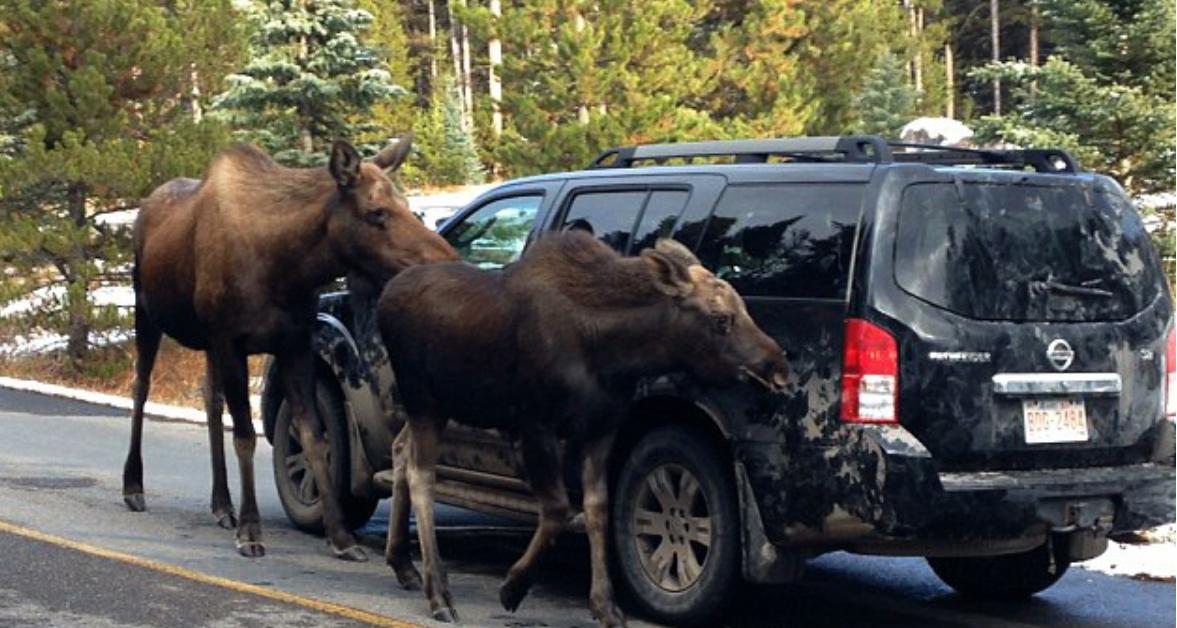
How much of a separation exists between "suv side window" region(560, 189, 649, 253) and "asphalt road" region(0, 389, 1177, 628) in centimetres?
174

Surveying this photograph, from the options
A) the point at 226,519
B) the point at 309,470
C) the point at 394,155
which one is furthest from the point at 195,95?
the point at 394,155

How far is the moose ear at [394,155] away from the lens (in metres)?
9.46

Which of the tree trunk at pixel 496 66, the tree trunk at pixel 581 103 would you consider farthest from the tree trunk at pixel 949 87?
the tree trunk at pixel 581 103

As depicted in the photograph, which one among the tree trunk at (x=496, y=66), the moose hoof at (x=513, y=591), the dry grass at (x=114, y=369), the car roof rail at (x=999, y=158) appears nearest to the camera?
the moose hoof at (x=513, y=591)

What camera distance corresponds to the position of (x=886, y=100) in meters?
45.4

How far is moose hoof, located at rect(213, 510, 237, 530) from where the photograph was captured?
411 inches

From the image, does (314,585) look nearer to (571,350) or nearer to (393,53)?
(571,350)

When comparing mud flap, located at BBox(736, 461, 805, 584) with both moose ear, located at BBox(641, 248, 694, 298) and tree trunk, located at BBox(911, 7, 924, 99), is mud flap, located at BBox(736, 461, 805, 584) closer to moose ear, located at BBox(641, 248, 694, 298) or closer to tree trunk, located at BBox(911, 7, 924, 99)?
moose ear, located at BBox(641, 248, 694, 298)

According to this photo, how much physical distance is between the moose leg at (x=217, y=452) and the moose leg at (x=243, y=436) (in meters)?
0.48

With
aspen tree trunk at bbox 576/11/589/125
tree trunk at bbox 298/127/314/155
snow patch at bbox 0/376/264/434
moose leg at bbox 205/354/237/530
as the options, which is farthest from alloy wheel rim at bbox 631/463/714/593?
aspen tree trunk at bbox 576/11/589/125

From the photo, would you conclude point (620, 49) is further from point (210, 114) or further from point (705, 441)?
point (705, 441)

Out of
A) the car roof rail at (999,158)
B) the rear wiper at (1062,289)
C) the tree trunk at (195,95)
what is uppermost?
the tree trunk at (195,95)

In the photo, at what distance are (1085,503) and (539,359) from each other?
2298mm

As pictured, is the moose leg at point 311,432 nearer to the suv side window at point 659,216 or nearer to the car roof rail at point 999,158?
the suv side window at point 659,216
